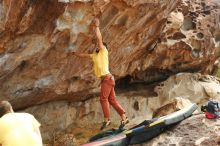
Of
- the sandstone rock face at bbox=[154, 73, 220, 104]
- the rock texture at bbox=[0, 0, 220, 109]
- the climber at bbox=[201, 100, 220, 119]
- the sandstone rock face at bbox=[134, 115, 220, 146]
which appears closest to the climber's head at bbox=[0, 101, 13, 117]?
the sandstone rock face at bbox=[134, 115, 220, 146]

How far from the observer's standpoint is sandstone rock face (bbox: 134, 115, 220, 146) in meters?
7.80

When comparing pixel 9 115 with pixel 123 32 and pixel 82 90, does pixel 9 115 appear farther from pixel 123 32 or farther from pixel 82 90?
pixel 82 90

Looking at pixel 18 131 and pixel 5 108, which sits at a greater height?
pixel 5 108

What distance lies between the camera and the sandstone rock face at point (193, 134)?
7805 mm

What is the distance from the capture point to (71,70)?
1309cm

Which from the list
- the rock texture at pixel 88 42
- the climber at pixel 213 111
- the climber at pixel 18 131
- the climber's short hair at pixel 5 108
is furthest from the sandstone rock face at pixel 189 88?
the climber at pixel 18 131

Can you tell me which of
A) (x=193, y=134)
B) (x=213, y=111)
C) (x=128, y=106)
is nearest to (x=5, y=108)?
(x=193, y=134)

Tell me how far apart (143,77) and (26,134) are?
1262 centimetres

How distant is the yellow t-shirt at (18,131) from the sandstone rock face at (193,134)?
3.12 meters

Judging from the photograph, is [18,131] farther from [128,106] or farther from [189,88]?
[189,88]

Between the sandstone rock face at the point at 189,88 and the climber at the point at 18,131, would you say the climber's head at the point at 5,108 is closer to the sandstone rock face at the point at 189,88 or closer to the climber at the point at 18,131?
the climber at the point at 18,131

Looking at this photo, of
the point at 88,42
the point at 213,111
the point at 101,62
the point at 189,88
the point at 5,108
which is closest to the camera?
the point at 5,108

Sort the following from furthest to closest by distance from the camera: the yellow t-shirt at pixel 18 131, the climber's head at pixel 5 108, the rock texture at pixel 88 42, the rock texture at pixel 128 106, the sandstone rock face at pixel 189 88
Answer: the sandstone rock face at pixel 189 88
the rock texture at pixel 128 106
the rock texture at pixel 88 42
the climber's head at pixel 5 108
the yellow t-shirt at pixel 18 131

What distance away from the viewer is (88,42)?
1207 centimetres
